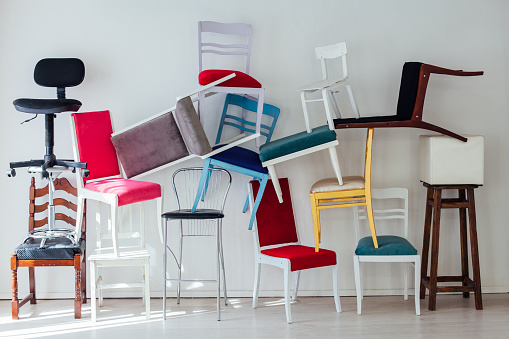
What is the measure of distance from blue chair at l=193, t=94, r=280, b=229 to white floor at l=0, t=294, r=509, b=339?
0.79 metres

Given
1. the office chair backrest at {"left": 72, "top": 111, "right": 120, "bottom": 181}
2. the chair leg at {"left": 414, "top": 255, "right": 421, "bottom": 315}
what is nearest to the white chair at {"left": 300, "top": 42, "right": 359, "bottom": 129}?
the chair leg at {"left": 414, "top": 255, "right": 421, "bottom": 315}

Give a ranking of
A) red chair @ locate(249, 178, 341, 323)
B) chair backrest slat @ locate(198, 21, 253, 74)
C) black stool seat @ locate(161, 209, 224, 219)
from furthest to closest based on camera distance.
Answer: chair backrest slat @ locate(198, 21, 253, 74) < red chair @ locate(249, 178, 341, 323) < black stool seat @ locate(161, 209, 224, 219)

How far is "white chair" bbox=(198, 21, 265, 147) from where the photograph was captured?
15.1ft

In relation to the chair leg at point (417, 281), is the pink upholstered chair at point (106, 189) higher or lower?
higher

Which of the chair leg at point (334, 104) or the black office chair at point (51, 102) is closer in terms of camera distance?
the black office chair at point (51, 102)

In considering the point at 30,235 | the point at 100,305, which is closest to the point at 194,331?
the point at 100,305

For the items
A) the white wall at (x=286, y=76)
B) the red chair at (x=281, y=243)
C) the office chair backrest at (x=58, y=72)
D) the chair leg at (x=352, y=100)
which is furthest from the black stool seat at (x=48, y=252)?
the chair leg at (x=352, y=100)

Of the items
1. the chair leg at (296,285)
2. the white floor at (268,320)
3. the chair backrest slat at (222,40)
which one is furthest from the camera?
the chair leg at (296,285)

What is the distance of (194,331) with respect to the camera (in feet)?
14.2

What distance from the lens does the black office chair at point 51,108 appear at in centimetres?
462

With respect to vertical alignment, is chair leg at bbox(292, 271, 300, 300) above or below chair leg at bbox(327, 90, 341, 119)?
below

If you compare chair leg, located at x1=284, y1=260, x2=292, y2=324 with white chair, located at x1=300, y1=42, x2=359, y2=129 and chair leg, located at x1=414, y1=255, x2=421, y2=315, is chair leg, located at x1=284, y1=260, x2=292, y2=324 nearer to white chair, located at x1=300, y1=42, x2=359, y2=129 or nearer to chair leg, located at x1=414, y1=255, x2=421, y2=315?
chair leg, located at x1=414, y1=255, x2=421, y2=315

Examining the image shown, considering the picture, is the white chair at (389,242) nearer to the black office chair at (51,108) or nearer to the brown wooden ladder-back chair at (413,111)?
the brown wooden ladder-back chair at (413,111)

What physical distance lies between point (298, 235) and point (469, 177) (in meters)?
1.41
